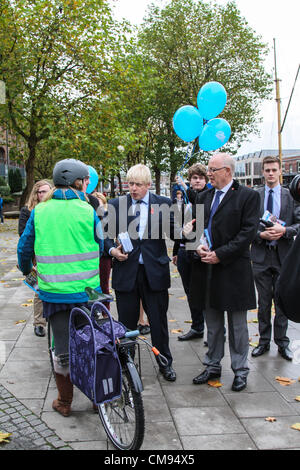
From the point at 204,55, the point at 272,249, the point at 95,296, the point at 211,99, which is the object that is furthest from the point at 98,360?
the point at 204,55

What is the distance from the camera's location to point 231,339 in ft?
13.9

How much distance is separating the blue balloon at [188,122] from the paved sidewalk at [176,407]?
2911 mm

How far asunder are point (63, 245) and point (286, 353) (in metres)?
2.84

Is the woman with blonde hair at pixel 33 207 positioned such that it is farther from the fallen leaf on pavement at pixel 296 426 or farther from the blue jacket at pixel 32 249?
the fallen leaf on pavement at pixel 296 426

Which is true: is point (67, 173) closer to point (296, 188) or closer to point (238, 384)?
point (296, 188)

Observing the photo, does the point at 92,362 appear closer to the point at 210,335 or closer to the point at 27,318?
the point at 210,335

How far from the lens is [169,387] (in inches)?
164

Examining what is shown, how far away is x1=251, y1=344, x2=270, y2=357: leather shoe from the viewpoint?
493 cm

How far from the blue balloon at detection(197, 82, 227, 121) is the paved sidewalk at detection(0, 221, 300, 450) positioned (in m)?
3.15

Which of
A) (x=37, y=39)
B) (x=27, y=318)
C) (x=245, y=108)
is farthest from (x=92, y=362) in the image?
(x=245, y=108)

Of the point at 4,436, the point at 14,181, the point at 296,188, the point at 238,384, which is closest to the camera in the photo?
the point at 296,188

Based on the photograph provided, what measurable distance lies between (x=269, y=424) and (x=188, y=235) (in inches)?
69.9

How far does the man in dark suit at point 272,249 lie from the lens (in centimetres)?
488

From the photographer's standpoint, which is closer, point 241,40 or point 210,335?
point 210,335
